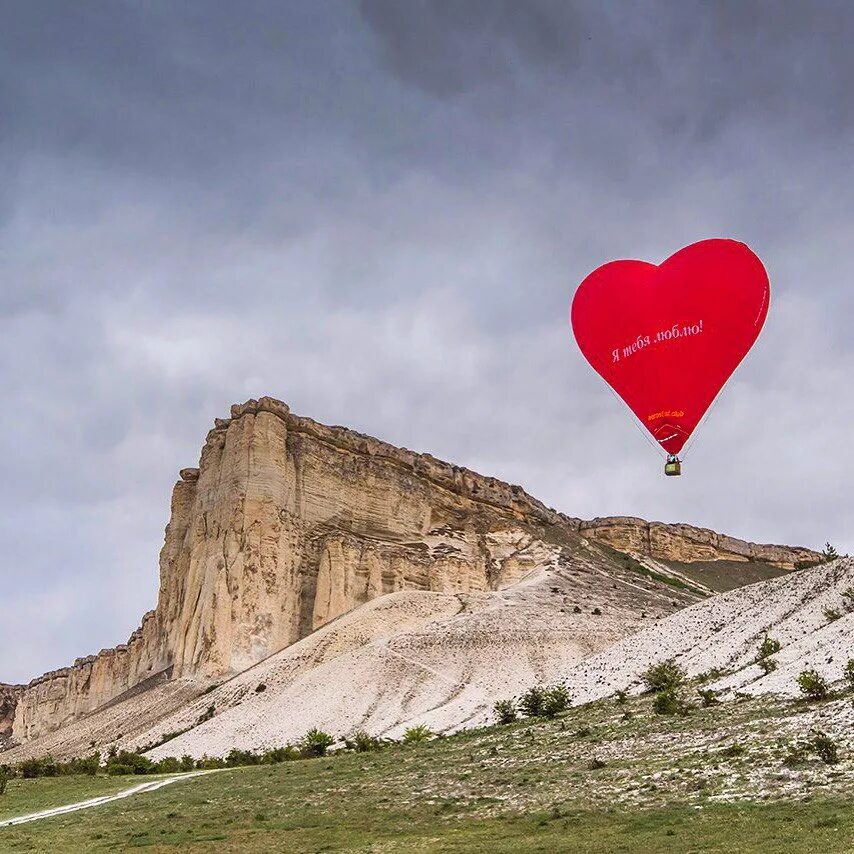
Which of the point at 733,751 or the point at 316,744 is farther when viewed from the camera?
the point at 316,744

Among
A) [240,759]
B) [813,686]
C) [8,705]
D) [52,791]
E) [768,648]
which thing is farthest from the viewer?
[8,705]

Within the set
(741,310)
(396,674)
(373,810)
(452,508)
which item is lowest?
(373,810)

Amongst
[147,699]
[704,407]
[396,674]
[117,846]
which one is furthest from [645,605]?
[117,846]

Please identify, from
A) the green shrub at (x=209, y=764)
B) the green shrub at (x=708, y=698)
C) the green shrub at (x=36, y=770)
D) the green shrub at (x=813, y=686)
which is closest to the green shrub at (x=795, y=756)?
the green shrub at (x=813, y=686)

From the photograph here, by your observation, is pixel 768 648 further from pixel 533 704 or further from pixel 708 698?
pixel 533 704

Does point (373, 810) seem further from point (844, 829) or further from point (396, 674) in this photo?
point (396, 674)

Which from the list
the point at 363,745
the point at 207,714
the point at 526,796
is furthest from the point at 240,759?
the point at 526,796
